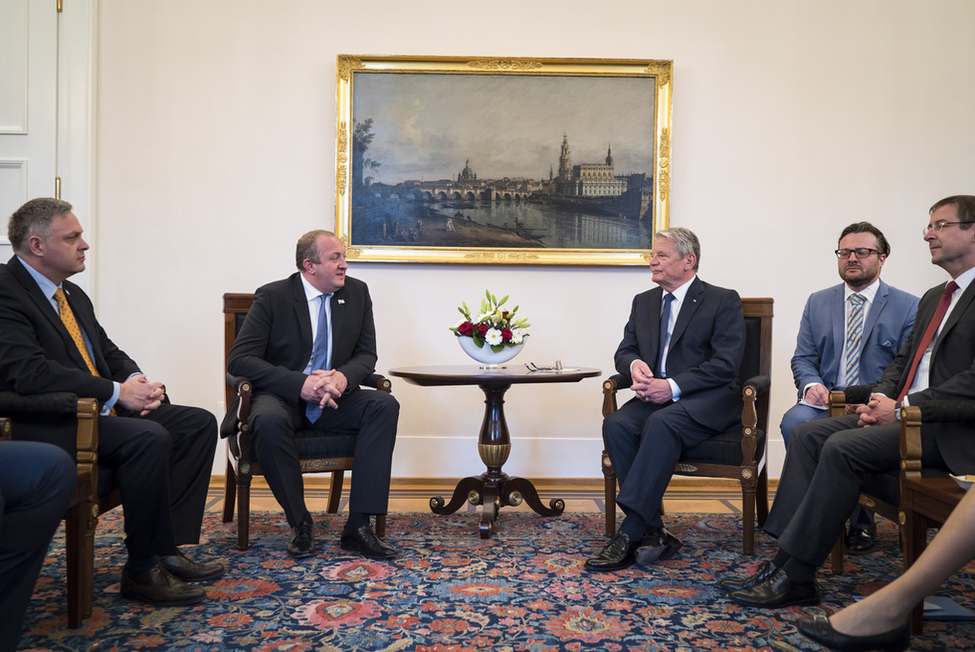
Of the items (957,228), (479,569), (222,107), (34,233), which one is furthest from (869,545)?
(222,107)

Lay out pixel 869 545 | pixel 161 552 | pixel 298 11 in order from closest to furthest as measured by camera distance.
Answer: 1. pixel 161 552
2. pixel 869 545
3. pixel 298 11

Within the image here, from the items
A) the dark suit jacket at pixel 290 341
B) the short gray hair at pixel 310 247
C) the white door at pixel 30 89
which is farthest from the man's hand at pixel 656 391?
the white door at pixel 30 89

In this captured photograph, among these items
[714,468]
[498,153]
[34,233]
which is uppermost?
[498,153]

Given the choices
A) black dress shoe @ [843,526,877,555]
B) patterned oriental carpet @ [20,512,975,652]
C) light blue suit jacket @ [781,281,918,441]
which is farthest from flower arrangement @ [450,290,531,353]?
black dress shoe @ [843,526,877,555]

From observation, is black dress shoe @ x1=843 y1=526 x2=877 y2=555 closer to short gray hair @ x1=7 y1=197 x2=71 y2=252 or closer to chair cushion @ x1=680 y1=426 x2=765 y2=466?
chair cushion @ x1=680 y1=426 x2=765 y2=466

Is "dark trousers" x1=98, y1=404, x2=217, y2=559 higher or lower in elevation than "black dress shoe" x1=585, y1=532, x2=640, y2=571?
higher

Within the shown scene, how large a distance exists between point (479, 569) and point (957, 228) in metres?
2.27

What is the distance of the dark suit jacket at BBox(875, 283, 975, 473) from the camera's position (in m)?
2.59

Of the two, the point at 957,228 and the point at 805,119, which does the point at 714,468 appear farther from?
the point at 805,119

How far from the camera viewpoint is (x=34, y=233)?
114 inches

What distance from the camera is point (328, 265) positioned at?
12.3 feet

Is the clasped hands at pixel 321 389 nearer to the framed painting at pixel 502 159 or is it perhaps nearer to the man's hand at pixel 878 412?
the framed painting at pixel 502 159

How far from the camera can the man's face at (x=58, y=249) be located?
2895 mm

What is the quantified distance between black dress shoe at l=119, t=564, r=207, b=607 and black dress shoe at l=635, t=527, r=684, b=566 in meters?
1.74
